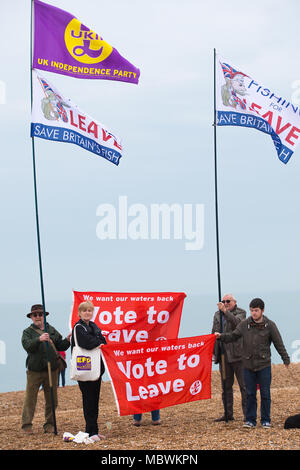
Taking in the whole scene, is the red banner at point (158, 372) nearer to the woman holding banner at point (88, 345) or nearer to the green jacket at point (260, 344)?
the woman holding banner at point (88, 345)

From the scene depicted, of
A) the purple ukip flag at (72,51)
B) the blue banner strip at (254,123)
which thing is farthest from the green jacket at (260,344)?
the purple ukip flag at (72,51)

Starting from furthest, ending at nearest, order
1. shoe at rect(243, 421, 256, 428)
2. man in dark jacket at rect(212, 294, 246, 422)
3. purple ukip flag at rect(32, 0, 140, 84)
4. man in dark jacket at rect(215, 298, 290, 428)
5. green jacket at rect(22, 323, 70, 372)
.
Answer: purple ukip flag at rect(32, 0, 140, 84)
man in dark jacket at rect(212, 294, 246, 422)
green jacket at rect(22, 323, 70, 372)
shoe at rect(243, 421, 256, 428)
man in dark jacket at rect(215, 298, 290, 428)

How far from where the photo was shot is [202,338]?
10.5 m

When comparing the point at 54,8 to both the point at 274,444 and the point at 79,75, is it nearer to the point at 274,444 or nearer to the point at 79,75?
the point at 79,75

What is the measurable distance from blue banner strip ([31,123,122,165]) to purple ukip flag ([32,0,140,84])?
1.13 meters

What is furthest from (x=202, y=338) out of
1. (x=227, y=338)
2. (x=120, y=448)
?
(x=120, y=448)

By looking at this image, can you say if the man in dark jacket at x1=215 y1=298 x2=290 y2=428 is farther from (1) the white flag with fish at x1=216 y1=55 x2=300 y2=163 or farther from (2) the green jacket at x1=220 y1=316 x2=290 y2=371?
(1) the white flag with fish at x1=216 y1=55 x2=300 y2=163

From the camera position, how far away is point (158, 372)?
33.6 feet

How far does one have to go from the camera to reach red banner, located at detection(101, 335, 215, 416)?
9.90 metres

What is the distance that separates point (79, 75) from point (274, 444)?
7.10 meters

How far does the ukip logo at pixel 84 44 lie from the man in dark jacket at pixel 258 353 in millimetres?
5383

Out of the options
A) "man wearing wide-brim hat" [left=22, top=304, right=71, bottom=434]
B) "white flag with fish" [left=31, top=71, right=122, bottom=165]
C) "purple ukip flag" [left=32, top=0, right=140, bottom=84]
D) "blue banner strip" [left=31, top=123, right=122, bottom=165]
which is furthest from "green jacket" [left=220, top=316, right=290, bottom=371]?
"purple ukip flag" [left=32, top=0, right=140, bottom=84]

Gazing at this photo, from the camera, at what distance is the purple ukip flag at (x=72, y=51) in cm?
1170
